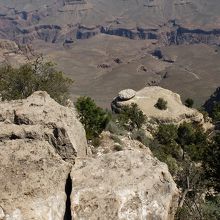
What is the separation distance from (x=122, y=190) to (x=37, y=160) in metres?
3.01

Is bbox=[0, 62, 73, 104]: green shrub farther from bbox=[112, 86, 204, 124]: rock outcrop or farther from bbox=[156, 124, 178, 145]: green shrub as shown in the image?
bbox=[112, 86, 204, 124]: rock outcrop

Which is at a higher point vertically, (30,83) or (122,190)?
(122,190)

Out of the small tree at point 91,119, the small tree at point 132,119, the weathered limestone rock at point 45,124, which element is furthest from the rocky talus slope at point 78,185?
the small tree at point 132,119

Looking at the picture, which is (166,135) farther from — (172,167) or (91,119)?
(91,119)

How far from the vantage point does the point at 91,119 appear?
34.1 meters

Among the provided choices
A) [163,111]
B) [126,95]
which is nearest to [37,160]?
[163,111]

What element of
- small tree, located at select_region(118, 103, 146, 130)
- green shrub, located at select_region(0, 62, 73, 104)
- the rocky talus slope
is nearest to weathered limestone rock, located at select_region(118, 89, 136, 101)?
small tree, located at select_region(118, 103, 146, 130)

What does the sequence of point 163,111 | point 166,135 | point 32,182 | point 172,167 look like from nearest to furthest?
point 32,182 < point 172,167 < point 166,135 < point 163,111

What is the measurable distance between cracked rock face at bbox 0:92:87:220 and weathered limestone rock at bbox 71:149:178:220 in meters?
0.70

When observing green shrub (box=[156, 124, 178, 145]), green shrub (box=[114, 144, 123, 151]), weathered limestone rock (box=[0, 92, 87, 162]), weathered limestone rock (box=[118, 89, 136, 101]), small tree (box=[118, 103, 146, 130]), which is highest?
weathered limestone rock (box=[0, 92, 87, 162])

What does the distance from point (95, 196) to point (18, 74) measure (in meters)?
27.7

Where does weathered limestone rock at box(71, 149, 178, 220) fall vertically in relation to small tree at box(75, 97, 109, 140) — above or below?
above

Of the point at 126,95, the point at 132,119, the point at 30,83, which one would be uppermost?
the point at 30,83

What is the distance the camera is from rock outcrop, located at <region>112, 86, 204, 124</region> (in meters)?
69.1
